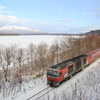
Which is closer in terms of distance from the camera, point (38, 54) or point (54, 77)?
point (54, 77)

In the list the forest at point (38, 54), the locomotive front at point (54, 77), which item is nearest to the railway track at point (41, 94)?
the locomotive front at point (54, 77)

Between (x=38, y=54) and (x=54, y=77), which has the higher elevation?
(x=38, y=54)

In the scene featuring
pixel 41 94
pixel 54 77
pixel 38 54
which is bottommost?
pixel 41 94

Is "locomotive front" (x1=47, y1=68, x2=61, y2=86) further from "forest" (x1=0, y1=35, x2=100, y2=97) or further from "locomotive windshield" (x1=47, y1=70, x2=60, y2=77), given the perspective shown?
"forest" (x1=0, y1=35, x2=100, y2=97)

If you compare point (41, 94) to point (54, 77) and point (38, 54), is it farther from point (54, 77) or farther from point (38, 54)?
point (38, 54)

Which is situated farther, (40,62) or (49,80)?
(40,62)

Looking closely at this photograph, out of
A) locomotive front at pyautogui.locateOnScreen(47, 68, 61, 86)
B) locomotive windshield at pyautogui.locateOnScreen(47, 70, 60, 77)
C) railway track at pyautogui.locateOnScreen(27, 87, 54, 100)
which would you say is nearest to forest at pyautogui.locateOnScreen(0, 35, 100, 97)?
railway track at pyautogui.locateOnScreen(27, 87, 54, 100)

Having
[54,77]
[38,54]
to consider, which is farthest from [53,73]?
[38,54]

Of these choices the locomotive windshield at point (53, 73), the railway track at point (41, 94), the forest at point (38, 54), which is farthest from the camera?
the forest at point (38, 54)

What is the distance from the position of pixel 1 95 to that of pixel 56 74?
22.2ft

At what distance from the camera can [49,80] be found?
1339 centimetres

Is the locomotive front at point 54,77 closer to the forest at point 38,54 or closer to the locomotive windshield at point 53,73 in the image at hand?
the locomotive windshield at point 53,73

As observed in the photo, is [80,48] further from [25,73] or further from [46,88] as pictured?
[46,88]

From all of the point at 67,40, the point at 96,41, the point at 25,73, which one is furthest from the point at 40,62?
the point at 96,41
